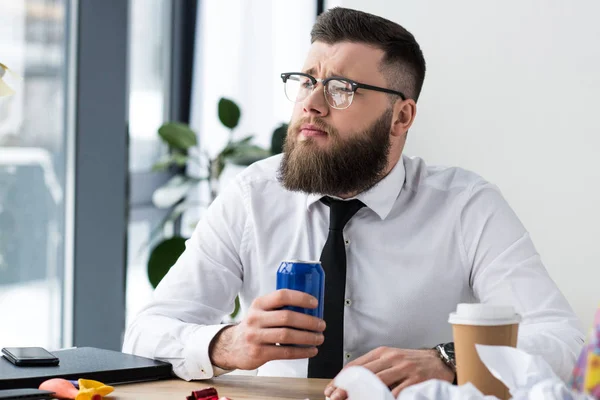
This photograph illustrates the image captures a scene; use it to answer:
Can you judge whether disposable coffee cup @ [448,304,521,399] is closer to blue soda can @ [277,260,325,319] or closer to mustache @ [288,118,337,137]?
blue soda can @ [277,260,325,319]

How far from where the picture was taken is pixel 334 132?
6.24 ft

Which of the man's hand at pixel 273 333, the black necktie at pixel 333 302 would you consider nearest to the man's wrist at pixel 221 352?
the man's hand at pixel 273 333

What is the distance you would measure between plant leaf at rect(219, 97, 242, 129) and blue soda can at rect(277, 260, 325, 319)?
2.20 meters

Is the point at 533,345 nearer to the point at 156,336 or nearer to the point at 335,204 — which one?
the point at 335,204

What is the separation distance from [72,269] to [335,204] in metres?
1.76

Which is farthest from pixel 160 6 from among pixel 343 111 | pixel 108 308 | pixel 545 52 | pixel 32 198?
pixel 343 111

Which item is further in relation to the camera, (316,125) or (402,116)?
(402,116)

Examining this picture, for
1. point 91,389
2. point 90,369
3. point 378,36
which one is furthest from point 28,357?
point 378,36

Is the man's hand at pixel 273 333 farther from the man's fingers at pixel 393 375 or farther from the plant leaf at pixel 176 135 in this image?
the plant leaf at pixel 176 135

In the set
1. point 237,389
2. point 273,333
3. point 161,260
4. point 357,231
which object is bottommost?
point 161,260

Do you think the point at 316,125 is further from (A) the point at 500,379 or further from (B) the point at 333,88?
(A) the point at 500,379

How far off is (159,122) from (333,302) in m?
2.88

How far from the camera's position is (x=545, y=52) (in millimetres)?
2703

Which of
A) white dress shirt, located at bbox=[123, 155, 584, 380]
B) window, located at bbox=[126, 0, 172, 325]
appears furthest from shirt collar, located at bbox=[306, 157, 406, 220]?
window, located at bbox=[126, 0, 172, 325]
